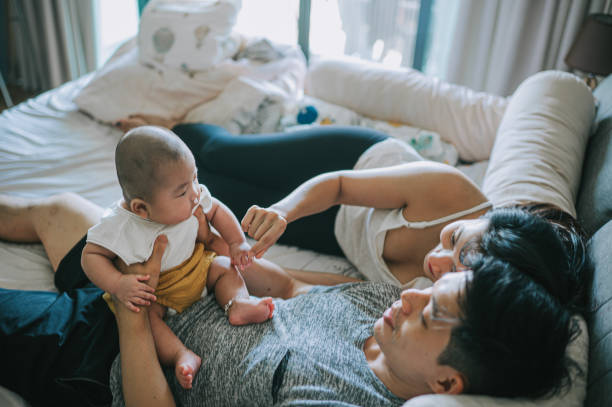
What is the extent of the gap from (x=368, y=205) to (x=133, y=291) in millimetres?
631

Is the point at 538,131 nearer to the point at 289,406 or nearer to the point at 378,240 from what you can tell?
the point at 378,240

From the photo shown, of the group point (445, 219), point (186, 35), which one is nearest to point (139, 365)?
point (445, 219)

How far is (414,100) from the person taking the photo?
2.09 m

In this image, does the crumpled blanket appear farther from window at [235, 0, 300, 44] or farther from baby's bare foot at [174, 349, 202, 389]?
baby's bare foot at [174, 349, 202, 389]

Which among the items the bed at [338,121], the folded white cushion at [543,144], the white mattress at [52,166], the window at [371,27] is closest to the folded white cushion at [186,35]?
the bed at [338,121]

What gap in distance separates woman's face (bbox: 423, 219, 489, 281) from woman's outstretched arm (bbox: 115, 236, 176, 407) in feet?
1.93

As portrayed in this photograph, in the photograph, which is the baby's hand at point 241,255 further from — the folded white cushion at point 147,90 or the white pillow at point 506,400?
the folded white cushion at point 147,90

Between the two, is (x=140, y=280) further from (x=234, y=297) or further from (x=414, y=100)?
(x=414, y=100)

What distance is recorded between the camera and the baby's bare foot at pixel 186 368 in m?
0.89

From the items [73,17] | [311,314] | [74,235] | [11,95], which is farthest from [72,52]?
[311,314]

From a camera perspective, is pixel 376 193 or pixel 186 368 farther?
pixel 376 193

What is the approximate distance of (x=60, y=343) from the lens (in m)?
0.96

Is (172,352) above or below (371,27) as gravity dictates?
below

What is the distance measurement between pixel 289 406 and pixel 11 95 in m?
3.86
